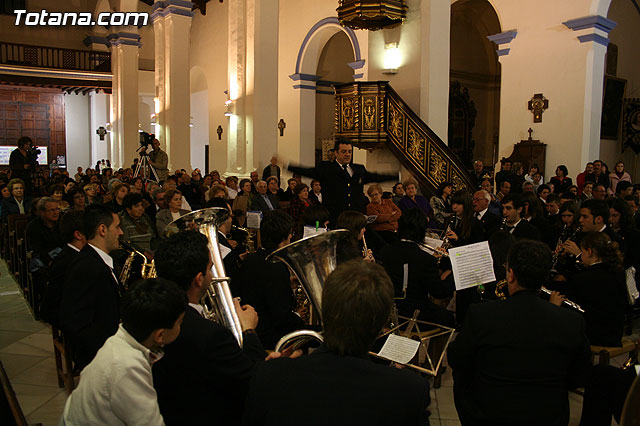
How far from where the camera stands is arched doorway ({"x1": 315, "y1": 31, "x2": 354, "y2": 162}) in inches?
694

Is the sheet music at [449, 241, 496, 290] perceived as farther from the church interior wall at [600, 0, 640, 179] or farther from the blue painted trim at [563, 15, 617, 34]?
the church interior wall at [600, 0, 640, 179]

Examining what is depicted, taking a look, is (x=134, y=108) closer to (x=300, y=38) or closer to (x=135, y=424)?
(x=300, y=38)

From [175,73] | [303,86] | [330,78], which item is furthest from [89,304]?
[330,78]

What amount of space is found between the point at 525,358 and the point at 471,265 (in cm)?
117

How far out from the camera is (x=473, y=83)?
18.4m

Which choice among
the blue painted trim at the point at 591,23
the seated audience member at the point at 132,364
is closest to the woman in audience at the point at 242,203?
the seated audience member at the point at 132,364

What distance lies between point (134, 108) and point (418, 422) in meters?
16.8

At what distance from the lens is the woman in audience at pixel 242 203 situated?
7059 millimetres

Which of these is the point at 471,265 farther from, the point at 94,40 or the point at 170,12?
the point at 94,40

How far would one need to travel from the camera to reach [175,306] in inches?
68.1

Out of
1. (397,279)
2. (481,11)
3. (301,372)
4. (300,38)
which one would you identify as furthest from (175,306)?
(481,11)

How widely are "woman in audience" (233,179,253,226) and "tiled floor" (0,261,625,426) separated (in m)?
2.60

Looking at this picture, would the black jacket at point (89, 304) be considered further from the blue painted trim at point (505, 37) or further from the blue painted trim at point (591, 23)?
the blue painted trim at point (505, 37)

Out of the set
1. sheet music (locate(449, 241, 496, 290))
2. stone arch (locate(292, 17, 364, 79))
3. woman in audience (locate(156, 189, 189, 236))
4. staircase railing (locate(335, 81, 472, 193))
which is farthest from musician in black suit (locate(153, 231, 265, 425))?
stone arch (locate(292, 17, 364, 79))
